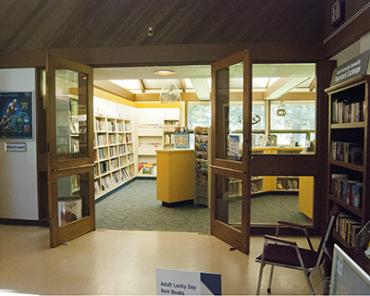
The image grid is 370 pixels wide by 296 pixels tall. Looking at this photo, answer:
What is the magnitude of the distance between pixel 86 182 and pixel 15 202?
3.79 feet

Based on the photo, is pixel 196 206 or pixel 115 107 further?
pixel 115 107

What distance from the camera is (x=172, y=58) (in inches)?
172

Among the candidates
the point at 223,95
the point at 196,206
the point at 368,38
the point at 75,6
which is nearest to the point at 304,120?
the point at 196,206

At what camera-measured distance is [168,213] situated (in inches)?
224

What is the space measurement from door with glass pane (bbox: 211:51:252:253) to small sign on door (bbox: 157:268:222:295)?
2.55m

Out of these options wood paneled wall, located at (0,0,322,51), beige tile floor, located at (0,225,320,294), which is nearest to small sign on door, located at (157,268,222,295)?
beige tile floor, located at (0,225,320,294)

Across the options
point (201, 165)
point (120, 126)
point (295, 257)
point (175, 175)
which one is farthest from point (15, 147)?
point (120, 126)

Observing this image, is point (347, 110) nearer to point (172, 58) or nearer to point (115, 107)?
point (172, 58)

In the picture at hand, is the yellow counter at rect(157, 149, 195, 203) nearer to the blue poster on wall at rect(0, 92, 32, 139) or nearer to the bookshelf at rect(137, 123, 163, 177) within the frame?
the blue poster on wall at rect(0, 92, 32, 139)

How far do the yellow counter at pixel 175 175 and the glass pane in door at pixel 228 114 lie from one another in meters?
2.03

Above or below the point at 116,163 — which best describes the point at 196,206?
below

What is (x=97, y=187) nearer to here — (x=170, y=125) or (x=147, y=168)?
(x=147, y=168)

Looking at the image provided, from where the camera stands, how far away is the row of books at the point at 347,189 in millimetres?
2788

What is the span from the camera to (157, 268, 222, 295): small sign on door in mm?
1189
